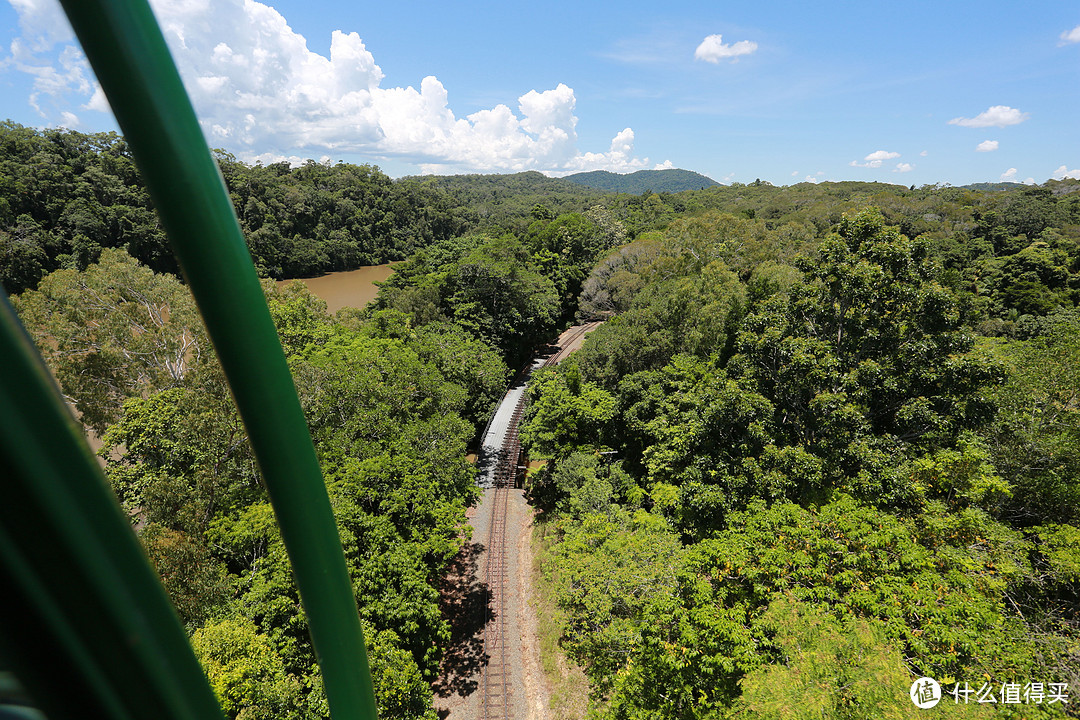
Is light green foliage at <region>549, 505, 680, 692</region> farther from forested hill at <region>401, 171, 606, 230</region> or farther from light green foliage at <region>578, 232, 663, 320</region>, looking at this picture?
forested hill at <region>401, 171, 606, 230</region>

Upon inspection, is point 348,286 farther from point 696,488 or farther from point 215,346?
point 215,346

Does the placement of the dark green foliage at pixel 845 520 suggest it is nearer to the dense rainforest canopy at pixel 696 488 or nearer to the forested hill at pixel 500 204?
the dense rainforest canopy at pixel 696 488

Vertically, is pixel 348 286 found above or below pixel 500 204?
below

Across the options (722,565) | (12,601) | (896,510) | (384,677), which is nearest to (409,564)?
(384,677)

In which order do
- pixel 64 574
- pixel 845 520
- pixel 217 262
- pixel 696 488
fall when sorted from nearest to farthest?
pixel 64 574, pixel 217 262, pixel 845 520, pixel 696 488

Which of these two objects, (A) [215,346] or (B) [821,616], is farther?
(B) [821,616]

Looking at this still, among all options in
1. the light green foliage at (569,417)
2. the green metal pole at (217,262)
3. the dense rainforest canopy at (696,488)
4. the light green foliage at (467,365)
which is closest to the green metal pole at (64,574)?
the green metal pole at (217,262)

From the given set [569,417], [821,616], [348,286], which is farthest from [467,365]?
[348,286]

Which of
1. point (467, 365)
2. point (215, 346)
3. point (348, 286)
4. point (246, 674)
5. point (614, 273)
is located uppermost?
point (215, 346)
